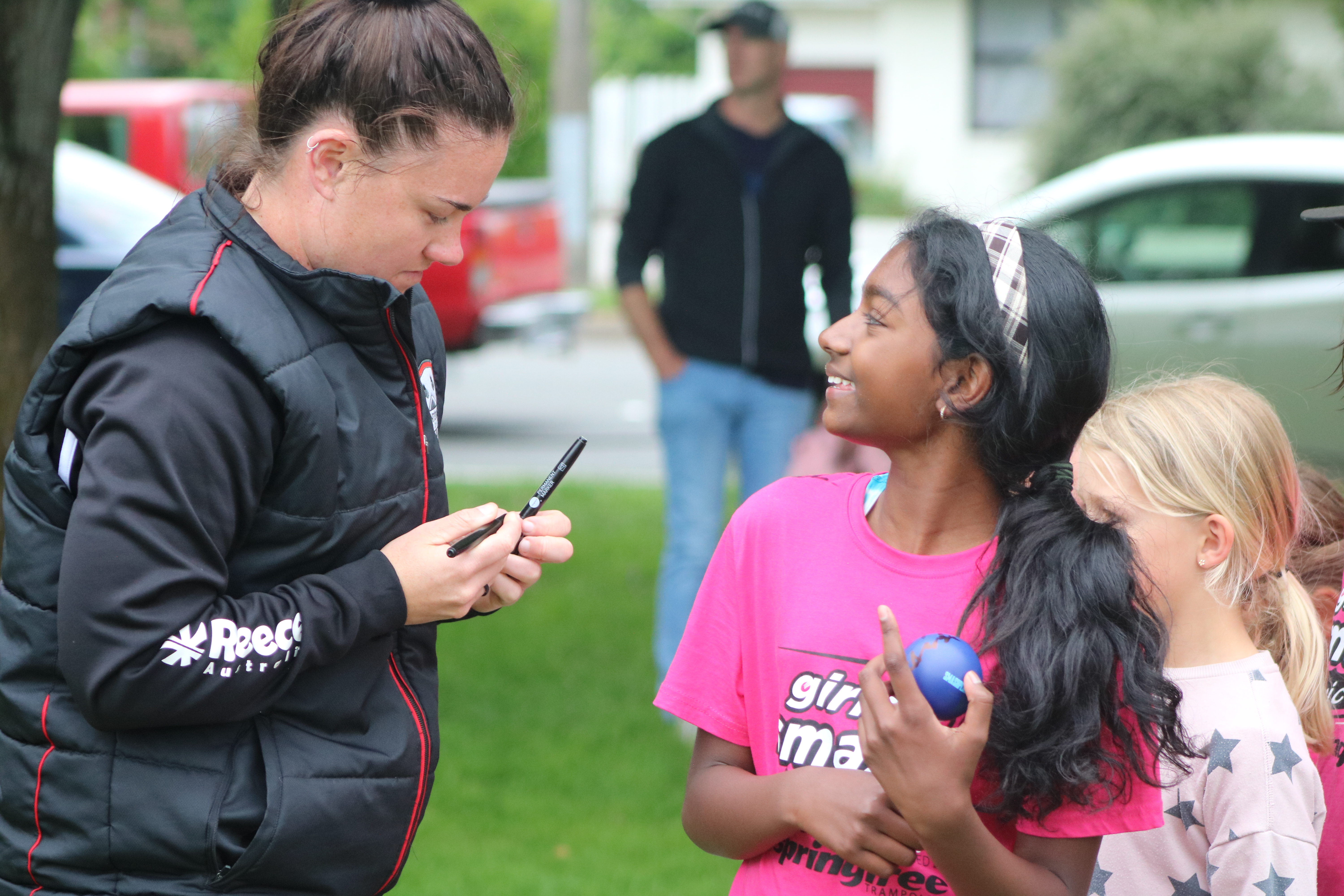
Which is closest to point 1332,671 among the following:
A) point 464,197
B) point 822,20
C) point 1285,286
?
point 464,197

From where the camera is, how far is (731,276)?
4.81 metres

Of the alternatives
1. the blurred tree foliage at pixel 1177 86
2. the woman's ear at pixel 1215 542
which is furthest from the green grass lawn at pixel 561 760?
the blurred tree foliage at pixel 1177 86

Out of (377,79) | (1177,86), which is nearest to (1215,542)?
(377,79)

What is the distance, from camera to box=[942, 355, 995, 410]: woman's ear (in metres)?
1.80

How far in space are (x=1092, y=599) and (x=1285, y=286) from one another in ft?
20.1

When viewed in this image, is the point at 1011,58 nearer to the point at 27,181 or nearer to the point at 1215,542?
the point at 27,181

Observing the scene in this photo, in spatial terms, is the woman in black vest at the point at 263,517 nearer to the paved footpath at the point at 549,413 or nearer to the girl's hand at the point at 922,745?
the girl's hand at the point at 922,745

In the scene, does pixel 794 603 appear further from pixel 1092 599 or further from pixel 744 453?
pixel 744 453

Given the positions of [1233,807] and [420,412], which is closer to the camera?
[420,412]

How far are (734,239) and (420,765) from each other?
129 inches

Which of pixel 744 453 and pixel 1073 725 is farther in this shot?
pixel 744 453

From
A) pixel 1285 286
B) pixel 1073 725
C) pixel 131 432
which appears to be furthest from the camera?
pixel 1285 286

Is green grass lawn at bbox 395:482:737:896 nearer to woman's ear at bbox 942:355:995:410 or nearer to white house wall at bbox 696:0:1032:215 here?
woman's ear at bbox 942:355:995:410

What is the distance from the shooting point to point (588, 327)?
17031mm
